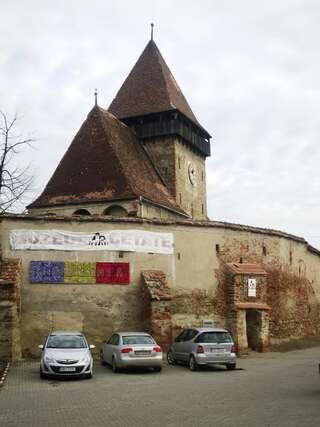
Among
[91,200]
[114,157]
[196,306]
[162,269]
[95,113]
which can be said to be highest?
[95,113]

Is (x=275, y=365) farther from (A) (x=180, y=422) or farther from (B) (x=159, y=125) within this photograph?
(B) (x=159, y=125)

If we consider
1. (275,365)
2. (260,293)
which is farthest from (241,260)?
(275,365)

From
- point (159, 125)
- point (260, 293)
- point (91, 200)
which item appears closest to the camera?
point (260, 293)

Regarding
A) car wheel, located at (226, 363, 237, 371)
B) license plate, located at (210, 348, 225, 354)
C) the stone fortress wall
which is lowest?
car wheel, located at (226, 363, 237, 371)

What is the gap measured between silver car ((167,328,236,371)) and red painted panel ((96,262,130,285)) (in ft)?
15.4

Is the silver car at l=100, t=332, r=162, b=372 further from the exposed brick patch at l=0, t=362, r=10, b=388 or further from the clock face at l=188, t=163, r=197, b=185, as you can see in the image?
the clock face at l=188, t=163, r=197, b=185

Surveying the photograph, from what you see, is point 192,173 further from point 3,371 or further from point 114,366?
point 3,371

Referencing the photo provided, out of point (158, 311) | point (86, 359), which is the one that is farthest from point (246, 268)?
point (86, 359)

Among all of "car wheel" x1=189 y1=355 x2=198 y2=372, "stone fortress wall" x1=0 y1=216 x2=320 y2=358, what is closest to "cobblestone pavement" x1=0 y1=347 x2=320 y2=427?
"car wheel" x1=189 y1=355 x2=198 y2=372

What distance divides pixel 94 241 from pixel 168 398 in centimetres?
1101

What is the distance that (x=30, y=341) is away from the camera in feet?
69.5

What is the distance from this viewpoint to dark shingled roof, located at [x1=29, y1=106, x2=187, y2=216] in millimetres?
33594

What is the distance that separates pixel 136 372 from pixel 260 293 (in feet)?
29.6

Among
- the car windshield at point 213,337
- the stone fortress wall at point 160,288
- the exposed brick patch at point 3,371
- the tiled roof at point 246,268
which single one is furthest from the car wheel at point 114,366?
the tiled roof at point 246,268
